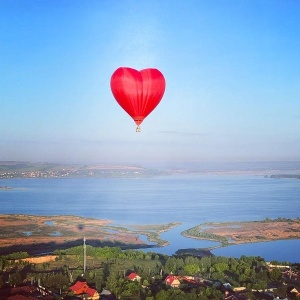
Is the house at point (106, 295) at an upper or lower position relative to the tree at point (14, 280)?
lower

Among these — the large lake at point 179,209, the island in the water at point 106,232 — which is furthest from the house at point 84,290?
the large lake at point 179,209

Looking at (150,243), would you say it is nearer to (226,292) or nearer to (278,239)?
(278,239)

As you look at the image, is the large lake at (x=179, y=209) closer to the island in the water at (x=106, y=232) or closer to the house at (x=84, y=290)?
the island in the water at (x=106, y=232)

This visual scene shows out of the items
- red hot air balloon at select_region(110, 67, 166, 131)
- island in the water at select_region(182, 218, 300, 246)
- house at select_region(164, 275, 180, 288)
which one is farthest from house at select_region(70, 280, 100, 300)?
island in the water at select_region(182, 218, 300, 246)

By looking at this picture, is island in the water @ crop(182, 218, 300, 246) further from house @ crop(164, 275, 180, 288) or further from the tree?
the tree

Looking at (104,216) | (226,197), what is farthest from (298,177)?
→ (104,216)

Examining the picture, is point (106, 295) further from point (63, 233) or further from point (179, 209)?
point (179, 209)
